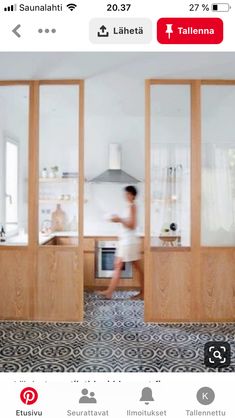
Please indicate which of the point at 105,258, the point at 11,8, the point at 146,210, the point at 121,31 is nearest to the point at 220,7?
the point at 121,31

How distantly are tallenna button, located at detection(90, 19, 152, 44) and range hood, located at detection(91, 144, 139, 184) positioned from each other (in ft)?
9.56

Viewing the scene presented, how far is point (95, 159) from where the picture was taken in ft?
12.6

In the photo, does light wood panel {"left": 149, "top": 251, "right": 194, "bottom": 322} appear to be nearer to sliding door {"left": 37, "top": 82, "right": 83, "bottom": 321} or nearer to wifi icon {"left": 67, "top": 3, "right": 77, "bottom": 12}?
sliding door {"left": 37, "top": 82, "right": 83, "bottom": 321}

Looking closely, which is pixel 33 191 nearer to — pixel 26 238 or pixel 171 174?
pixel 26 238

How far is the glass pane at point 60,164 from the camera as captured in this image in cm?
241

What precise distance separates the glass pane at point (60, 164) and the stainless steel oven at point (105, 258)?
0.98 meters

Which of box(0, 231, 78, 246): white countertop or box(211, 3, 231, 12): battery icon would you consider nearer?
box(211, 3, 231, 12): battery icon

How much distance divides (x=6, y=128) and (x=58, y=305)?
1.57 meters

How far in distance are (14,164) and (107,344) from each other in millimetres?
1670

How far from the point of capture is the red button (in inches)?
29.1
